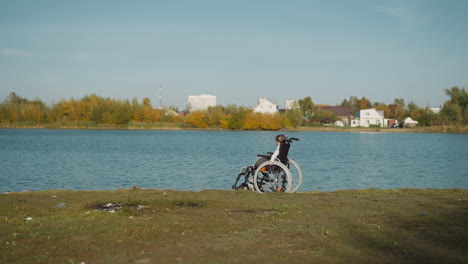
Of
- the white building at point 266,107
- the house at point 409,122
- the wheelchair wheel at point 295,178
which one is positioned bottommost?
the wheelchair wheel at point 295,178

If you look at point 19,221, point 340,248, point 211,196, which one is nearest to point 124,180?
point 211,196

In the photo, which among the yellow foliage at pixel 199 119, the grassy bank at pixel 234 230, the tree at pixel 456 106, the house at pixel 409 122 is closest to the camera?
the grassy bank at pixel 234 230

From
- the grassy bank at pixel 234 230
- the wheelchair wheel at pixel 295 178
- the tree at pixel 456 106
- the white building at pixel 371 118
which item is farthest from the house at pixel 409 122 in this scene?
the grassy bank at pixel 234 230

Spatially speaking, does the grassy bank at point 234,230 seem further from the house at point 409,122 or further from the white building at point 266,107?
the white building at point 266,107

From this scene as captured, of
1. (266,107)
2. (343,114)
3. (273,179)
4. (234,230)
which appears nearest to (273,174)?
(273,179)

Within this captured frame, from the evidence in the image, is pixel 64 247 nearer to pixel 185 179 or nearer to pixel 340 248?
pixel 340 248

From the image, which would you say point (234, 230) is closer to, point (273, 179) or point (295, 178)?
point (273, 179)

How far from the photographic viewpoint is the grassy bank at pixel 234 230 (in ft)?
18.9

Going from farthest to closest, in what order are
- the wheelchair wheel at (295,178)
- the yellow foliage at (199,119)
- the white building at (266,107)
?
the white building at (266,107) < the yellow foliage at (199,119) < the wheelchair wheel at (295,178)

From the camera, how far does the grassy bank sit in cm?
575

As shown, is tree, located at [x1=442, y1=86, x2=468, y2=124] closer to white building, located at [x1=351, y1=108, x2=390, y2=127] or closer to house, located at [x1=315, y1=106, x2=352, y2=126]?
white building, located at [x1=351, y1=108, x2=390, y2=127]

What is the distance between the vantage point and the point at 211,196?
11.4m

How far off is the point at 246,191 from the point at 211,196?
4.32 feet

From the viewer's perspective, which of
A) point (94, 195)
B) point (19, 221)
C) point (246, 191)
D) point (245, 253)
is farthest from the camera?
point (246, 191)
